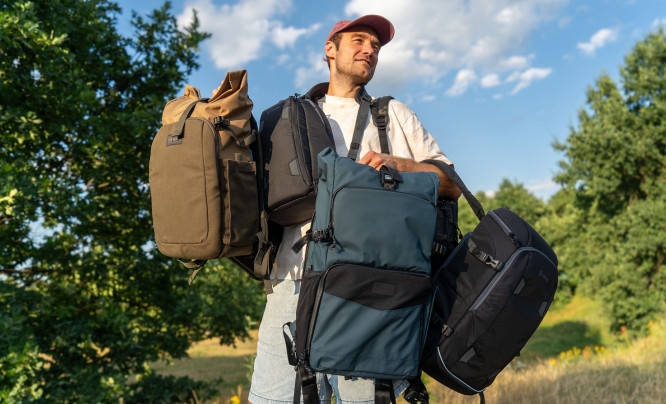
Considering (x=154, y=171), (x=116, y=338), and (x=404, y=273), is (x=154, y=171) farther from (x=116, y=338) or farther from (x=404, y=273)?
(x=116, y=338)

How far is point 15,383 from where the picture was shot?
16.3 ft

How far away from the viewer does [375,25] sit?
2592 millimetres

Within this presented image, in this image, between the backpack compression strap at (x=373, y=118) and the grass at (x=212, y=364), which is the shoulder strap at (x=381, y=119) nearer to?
the backpack compression strap at (x=373, y=118)

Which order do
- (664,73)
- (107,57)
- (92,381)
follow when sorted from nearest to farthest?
1. (92,381)
2. (107,57)
3. (664,73)

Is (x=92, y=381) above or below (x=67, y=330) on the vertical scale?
below

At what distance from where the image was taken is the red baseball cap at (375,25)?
2551 millimetres

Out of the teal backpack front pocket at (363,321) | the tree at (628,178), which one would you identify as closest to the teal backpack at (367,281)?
the teal backpack front pocket at (363,321)

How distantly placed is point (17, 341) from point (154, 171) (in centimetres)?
433

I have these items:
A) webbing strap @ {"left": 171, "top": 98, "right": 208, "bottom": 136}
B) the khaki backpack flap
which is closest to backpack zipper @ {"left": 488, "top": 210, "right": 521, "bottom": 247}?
the khaki backpack flap

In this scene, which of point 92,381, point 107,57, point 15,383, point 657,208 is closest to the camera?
point 15,383

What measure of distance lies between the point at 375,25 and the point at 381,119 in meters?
0.58

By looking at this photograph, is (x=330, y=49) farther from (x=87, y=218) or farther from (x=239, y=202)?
(x=87, y=218)

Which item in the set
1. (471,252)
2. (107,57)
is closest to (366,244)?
(471,252)

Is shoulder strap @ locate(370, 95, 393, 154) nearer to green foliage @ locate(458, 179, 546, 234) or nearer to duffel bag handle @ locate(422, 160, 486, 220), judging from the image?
duffel bag handle @ locate(422, 160, 486, 220)
